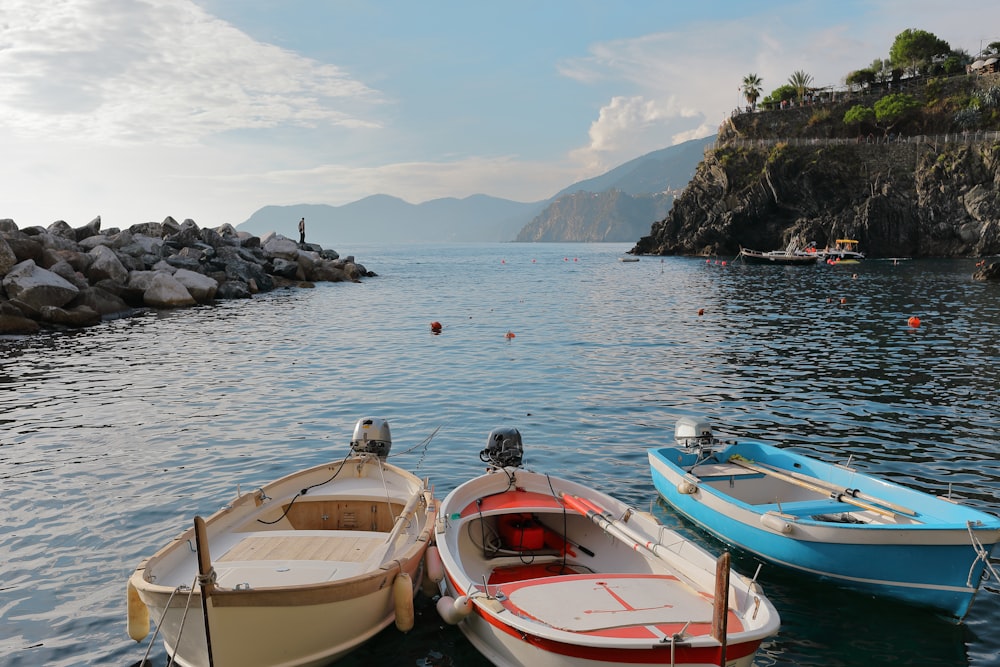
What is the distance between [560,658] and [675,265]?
88.8m

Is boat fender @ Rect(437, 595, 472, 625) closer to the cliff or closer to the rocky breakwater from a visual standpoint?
the rocky breakwater

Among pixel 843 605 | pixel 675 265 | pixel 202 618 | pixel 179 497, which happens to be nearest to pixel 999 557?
pixel 843 605

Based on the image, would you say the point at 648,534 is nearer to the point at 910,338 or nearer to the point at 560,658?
the point at 560,658

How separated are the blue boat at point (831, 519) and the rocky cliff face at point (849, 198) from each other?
9471cm

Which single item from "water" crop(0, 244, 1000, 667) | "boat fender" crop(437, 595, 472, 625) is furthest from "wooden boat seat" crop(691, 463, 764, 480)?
"boat fender" crop(437, 595, 472, 625)

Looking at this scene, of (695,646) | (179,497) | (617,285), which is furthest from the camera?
(617,285)

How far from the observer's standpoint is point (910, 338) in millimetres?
29562

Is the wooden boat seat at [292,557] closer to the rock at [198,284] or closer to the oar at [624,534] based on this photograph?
the oar at [624,534]

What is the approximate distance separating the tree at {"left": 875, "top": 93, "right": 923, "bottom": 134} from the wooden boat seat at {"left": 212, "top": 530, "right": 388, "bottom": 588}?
382 ft

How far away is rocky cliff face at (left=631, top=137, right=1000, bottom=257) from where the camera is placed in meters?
92.1

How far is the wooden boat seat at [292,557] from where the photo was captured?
307 inches

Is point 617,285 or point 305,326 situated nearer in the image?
point 305,326

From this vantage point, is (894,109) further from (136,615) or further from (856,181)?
(136,615)

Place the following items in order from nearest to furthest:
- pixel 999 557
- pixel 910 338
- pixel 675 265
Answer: pixel 999 557 → pixel 910 338 → pixel 675 265
